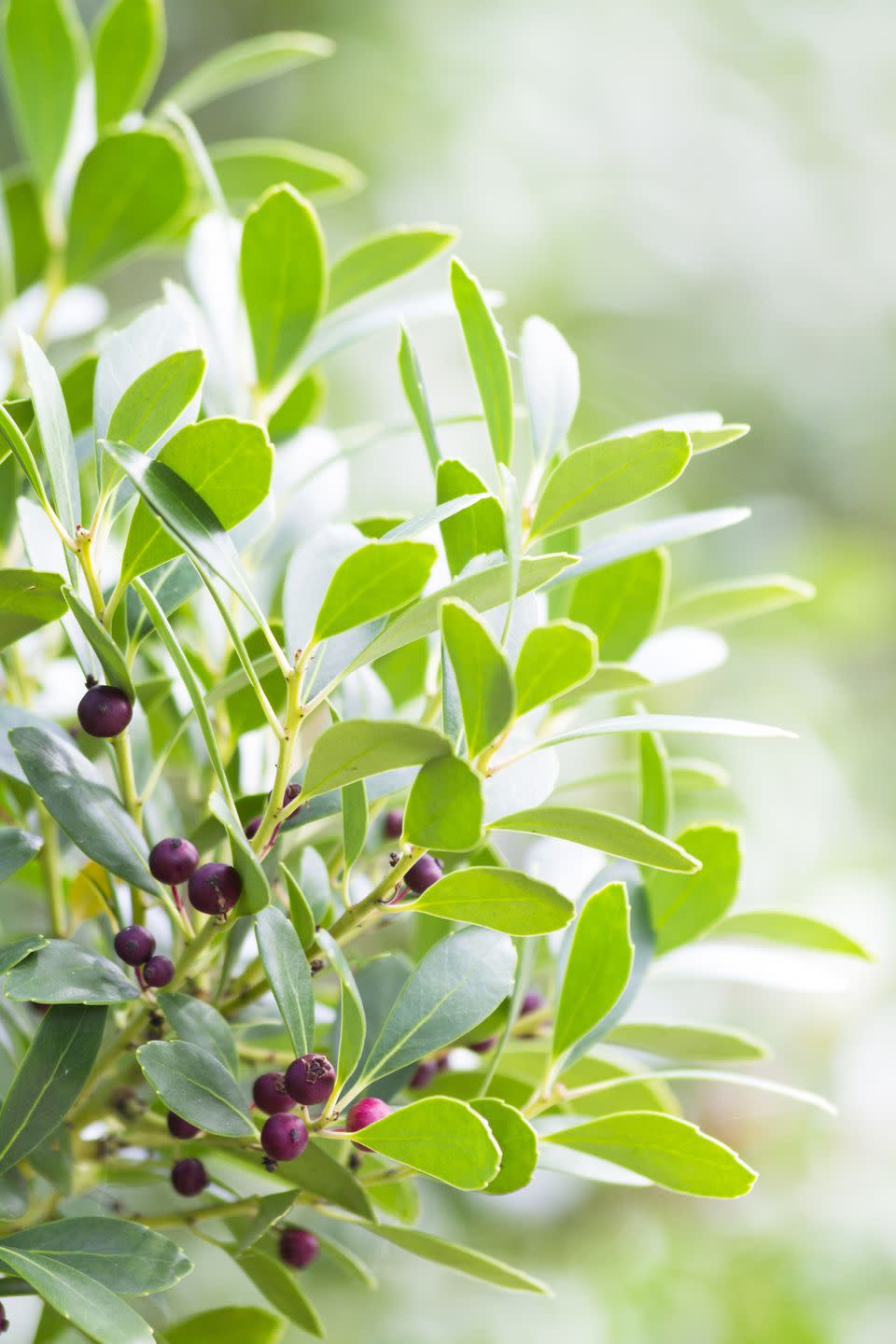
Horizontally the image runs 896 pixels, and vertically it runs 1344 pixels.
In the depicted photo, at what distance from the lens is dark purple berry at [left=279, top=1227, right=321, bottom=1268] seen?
369mm

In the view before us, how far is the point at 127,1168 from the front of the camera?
0.39m

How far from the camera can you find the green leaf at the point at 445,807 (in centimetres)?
25

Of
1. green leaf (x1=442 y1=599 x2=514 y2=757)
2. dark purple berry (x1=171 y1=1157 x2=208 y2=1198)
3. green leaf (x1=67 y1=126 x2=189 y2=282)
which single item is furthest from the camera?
green leaf (x1=67 y1=126 x2=189 y2=282)

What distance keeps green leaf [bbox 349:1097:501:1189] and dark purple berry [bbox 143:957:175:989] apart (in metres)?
0.06

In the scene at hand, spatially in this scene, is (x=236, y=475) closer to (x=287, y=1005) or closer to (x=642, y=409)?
(x=287, y=1005)

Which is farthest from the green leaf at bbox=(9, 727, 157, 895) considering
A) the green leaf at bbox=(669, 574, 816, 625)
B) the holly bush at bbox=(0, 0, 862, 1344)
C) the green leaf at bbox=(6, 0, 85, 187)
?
the green leaf at bbox=(6, 0, 85, 187)

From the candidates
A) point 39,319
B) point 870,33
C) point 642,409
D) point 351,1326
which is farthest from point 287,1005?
point 870,33

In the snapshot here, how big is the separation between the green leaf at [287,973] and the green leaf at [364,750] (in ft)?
0.10

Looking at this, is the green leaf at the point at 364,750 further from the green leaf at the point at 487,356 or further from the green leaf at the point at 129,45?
the green leaf at the point at 129,45

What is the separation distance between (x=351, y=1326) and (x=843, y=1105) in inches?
23.6

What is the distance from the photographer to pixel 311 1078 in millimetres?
292

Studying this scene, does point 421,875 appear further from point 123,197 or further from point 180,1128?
point 123,197

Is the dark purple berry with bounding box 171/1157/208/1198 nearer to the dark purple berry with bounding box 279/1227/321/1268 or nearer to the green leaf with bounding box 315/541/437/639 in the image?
the dark purple berry with bounding box 279/1227/321/1268

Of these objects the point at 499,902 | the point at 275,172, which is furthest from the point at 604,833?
the point at 275,172
